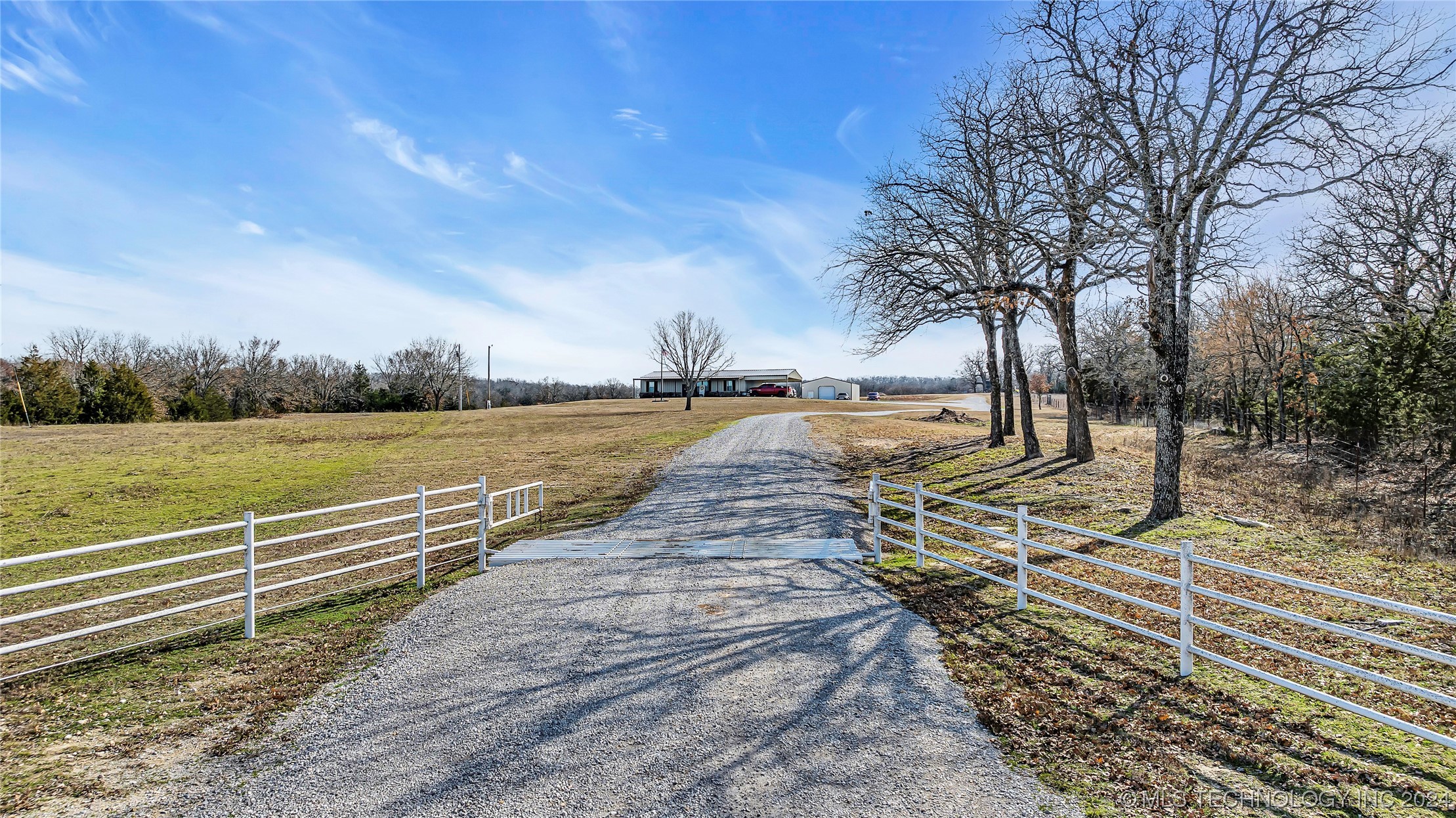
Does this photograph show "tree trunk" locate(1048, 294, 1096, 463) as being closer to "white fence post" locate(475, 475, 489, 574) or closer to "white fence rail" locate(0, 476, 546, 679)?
"white fence rail" locate(0, 476, 546, 679)

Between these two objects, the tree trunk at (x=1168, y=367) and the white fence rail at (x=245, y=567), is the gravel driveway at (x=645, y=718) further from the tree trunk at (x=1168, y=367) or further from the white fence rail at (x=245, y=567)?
the tree trunk at (x=1168, y=367)

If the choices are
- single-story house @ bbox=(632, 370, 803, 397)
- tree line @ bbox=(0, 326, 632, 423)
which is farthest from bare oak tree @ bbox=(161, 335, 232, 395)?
single-story house @ bbox=(632, 370, 803, 397)

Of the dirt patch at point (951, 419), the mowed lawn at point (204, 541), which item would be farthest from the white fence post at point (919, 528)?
the dirt patch at point (951, 419)

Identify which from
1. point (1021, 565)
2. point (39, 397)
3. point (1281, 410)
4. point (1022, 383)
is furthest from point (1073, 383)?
point (39, 397)

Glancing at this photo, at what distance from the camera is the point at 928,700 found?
4.88 m

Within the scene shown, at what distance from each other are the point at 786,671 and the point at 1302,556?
890 centimetres

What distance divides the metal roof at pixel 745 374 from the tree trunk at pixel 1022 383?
65.0 metres

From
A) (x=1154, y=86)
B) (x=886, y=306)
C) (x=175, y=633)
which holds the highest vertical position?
(x=1154, y=86)

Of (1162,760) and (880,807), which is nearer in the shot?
(880,807)

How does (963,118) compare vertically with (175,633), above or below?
above

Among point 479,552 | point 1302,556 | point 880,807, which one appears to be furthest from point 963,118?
point 880,807

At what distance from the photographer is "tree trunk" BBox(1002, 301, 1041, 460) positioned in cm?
1925

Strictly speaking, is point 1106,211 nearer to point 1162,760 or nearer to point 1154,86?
point 1154,86

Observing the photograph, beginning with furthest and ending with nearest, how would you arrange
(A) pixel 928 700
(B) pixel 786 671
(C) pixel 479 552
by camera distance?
(C) pixel 479 552 → (B) pixel 786 671 → (A) pixel 928 700
